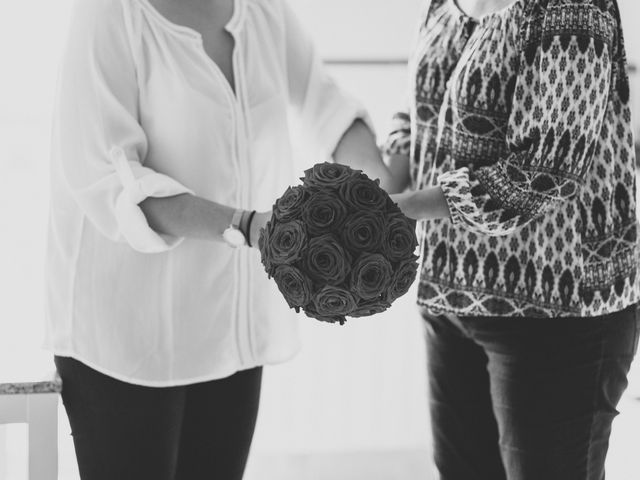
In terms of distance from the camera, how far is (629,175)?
1396 millimetres

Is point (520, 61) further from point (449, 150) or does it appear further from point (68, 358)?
point (68, 358)

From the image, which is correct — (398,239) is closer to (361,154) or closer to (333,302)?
(333,302)

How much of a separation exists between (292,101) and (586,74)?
1.90ft

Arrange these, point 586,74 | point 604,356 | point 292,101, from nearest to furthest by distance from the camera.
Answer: point 586,74
point 604,356
point 292,101

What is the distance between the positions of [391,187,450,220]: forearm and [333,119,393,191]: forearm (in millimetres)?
223

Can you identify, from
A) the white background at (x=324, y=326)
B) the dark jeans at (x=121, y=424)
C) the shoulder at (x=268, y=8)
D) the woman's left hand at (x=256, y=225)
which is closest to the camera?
the woman's left hand at (x=256, y=225)

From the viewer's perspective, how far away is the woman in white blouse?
1.27 m

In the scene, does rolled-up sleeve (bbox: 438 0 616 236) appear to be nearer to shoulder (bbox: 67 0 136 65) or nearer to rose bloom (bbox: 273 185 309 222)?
rose bloom (bbox: 273 185 309 222)

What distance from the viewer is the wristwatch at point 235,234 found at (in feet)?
4.13

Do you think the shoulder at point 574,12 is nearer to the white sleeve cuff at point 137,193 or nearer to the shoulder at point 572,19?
the shoulder at point 572,19

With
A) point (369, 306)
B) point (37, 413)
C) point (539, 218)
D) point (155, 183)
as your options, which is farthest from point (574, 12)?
point (37, 413)

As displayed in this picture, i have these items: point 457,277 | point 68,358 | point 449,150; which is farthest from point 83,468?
point 449,150

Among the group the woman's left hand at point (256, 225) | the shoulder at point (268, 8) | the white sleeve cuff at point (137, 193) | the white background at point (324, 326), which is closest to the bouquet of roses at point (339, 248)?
the woman's left hand at point (256, 225)

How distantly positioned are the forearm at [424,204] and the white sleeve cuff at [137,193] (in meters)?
0.37
